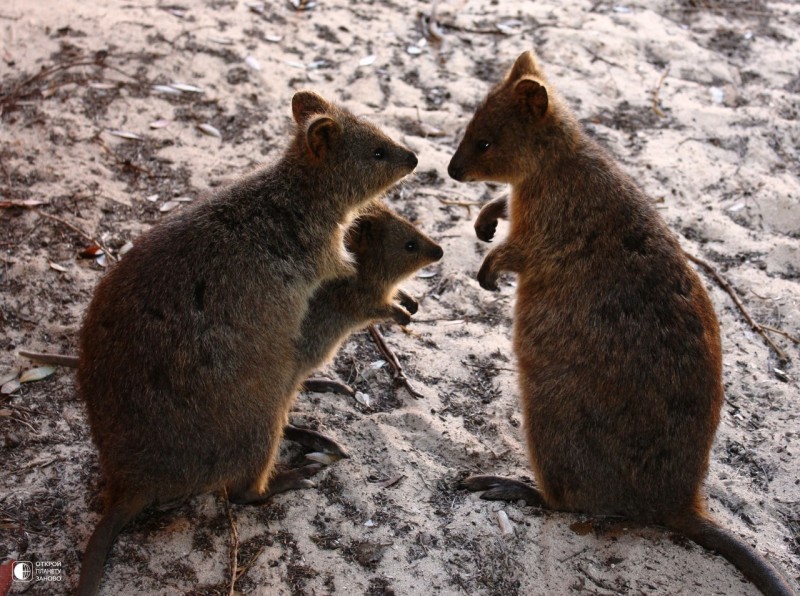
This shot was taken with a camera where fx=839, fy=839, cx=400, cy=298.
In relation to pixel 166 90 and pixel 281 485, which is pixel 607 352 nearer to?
pixel 281 485

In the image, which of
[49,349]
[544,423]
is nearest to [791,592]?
[544,423]

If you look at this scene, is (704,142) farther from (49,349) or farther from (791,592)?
(49,349)

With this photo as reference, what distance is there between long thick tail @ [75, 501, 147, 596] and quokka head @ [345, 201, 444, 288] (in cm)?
171

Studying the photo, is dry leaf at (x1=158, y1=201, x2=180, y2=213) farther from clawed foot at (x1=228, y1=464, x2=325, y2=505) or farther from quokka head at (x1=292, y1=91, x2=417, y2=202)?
clawed foot at (x1=228, y1=464, x2=325, y2=505)

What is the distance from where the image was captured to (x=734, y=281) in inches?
219

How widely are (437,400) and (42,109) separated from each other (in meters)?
3.72

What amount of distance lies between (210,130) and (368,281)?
2469 millimetres

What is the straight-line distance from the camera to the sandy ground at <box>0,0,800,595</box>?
391 cm

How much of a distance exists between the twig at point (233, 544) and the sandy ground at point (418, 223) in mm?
28

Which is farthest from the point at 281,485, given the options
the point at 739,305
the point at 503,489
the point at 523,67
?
the point at 739,305

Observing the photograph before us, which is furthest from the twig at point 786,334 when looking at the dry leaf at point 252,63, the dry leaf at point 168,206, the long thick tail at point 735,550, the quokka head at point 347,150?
the dry leaf at point 252,63

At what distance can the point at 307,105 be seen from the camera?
4516 mm

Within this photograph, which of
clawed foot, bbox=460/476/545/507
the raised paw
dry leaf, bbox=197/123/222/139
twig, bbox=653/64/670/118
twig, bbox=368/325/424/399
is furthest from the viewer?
twig, bbox=653/64/670/118

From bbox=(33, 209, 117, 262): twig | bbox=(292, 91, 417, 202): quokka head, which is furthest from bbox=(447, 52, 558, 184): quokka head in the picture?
bbox=(33, 209, 117, 262): twig
